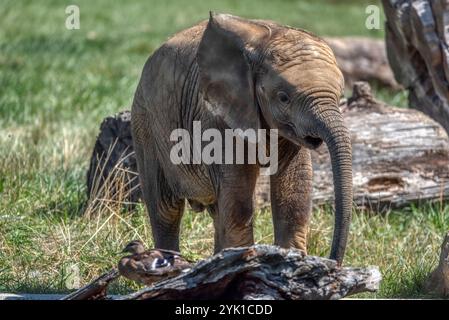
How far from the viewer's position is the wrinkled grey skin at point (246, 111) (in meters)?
5.91

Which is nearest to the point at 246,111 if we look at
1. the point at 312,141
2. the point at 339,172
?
the point at 312,141

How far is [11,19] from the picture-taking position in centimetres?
2075

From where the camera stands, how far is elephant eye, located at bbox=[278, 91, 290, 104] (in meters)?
6.07

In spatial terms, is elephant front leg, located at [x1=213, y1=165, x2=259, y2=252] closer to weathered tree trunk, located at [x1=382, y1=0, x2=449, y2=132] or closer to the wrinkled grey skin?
the wrinkled grey skin

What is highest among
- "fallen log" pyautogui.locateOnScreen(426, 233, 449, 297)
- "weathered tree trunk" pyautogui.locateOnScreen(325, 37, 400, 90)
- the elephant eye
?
the elephant eye

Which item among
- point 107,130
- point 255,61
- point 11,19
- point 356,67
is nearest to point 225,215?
point 255,61

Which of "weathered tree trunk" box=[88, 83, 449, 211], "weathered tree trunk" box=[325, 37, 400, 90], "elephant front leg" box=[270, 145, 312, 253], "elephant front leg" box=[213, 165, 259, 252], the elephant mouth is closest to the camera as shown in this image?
the elephant mouth

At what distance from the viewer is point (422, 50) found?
995 cm

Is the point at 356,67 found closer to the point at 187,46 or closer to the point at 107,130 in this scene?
the point at 107,130

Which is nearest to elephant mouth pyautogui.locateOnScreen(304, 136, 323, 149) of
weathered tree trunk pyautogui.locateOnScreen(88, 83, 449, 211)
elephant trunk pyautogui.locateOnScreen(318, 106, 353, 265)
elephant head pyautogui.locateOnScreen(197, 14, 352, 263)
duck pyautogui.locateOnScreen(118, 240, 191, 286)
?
elephant head pyautogui.locateOnScreen(197, 14, 352, 263)

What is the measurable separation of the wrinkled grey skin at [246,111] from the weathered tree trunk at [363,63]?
8716 mm

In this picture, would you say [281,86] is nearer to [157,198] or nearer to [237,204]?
[237,204]

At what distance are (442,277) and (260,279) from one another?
178 centimetres

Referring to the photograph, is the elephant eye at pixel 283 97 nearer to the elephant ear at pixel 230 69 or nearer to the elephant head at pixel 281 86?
the elephant head at pixel 281 86
